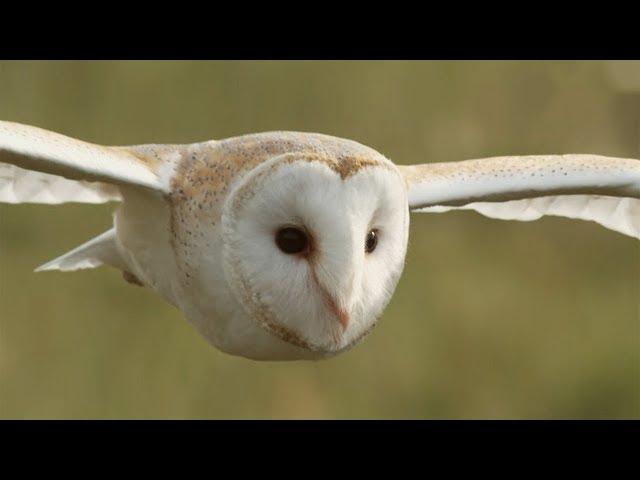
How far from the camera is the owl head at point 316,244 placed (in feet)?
7.82

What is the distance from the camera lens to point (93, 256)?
10.3ft

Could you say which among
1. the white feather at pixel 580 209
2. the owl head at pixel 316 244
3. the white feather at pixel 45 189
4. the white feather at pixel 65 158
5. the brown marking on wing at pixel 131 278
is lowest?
the owl head at pixel 316 244

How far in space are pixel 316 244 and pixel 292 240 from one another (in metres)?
0.05

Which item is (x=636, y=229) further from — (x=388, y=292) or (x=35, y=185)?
(x=35, y=185)

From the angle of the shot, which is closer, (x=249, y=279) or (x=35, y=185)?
(x=249, y=279)

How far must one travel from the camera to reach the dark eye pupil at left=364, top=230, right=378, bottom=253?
248 cm

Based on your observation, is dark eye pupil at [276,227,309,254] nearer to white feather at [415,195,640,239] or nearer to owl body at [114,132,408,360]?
owl body at [114,132,408,360]

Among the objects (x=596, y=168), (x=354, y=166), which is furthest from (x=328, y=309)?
(x=596, y=168)

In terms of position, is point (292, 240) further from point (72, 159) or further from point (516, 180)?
point (516, 180)

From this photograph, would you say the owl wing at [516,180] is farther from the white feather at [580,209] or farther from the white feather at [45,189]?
the white feather at [45,189]

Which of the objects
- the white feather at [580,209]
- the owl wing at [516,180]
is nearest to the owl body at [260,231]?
the owl wing at [516,180]

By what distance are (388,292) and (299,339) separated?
0.18m

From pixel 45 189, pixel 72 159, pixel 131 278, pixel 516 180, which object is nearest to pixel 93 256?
pixel 131 278

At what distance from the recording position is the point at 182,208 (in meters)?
2.59
